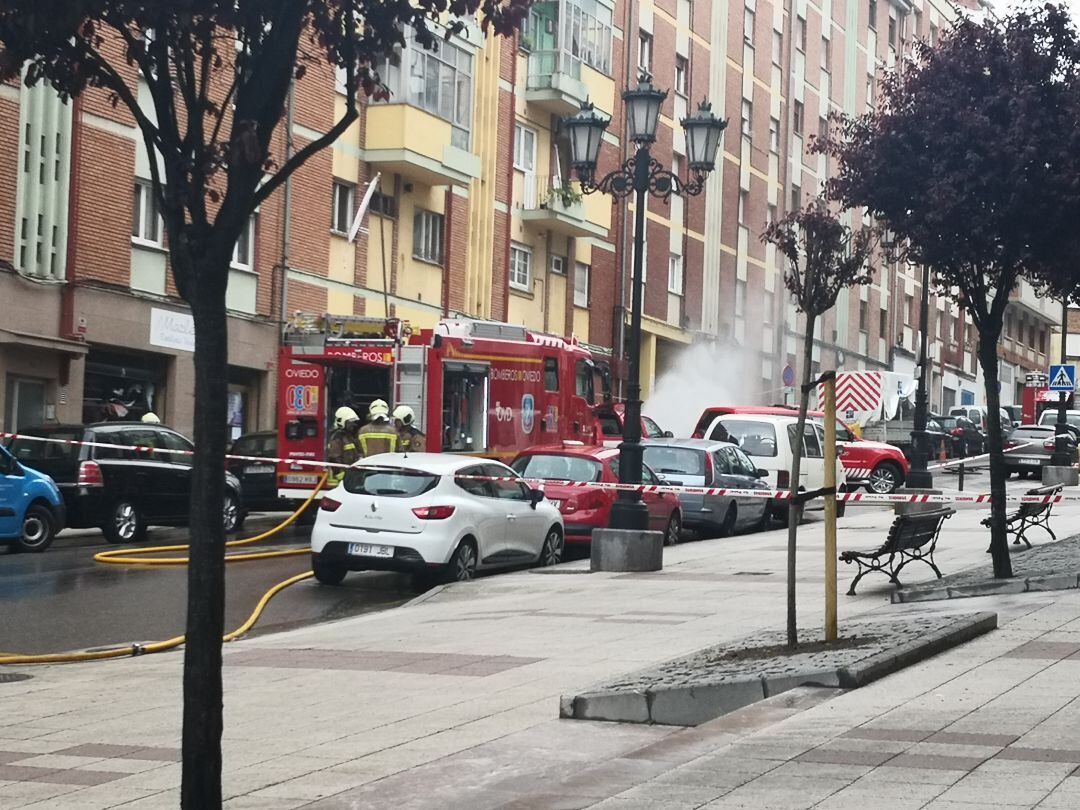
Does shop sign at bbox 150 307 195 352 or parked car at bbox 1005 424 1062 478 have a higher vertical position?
shop sign at bbox 150 307 195 352

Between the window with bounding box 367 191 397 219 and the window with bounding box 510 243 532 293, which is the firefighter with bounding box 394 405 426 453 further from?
the window with bounding box 510 243 532 293

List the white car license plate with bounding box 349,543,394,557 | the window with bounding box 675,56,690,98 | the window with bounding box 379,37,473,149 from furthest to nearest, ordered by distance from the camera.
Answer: the window with bounding box 675,56,690,98
the window with bounding box 379,37,473,149
the white car license plate with bounding box 349,543,394,557

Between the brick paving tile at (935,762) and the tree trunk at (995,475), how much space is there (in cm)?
815

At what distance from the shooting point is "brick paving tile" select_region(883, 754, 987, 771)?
23.6 ft

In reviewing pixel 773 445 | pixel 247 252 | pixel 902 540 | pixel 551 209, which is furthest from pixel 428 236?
pixel 902 540

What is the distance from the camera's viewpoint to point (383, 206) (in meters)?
36.2

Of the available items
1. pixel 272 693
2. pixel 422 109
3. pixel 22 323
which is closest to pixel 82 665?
pixel 272 693

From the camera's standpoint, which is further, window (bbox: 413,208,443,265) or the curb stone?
window (bbox: 413,208,443,265)

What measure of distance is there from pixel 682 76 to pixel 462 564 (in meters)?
34.0

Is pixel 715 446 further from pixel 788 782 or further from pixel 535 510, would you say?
pixel 788 782

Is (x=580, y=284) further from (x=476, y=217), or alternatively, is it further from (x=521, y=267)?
(x=476, y=217)

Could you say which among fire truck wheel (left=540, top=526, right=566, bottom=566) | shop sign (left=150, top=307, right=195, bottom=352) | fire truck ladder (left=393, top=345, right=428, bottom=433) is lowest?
fire truck wheel (left=540, top=526, right=566, bottom=566)

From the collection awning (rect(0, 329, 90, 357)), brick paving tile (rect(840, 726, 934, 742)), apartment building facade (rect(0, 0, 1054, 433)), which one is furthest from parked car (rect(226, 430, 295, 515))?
brick paving tile (rect(840, 726, 934, 742))

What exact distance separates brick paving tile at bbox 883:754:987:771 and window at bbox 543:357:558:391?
19.8 metres
